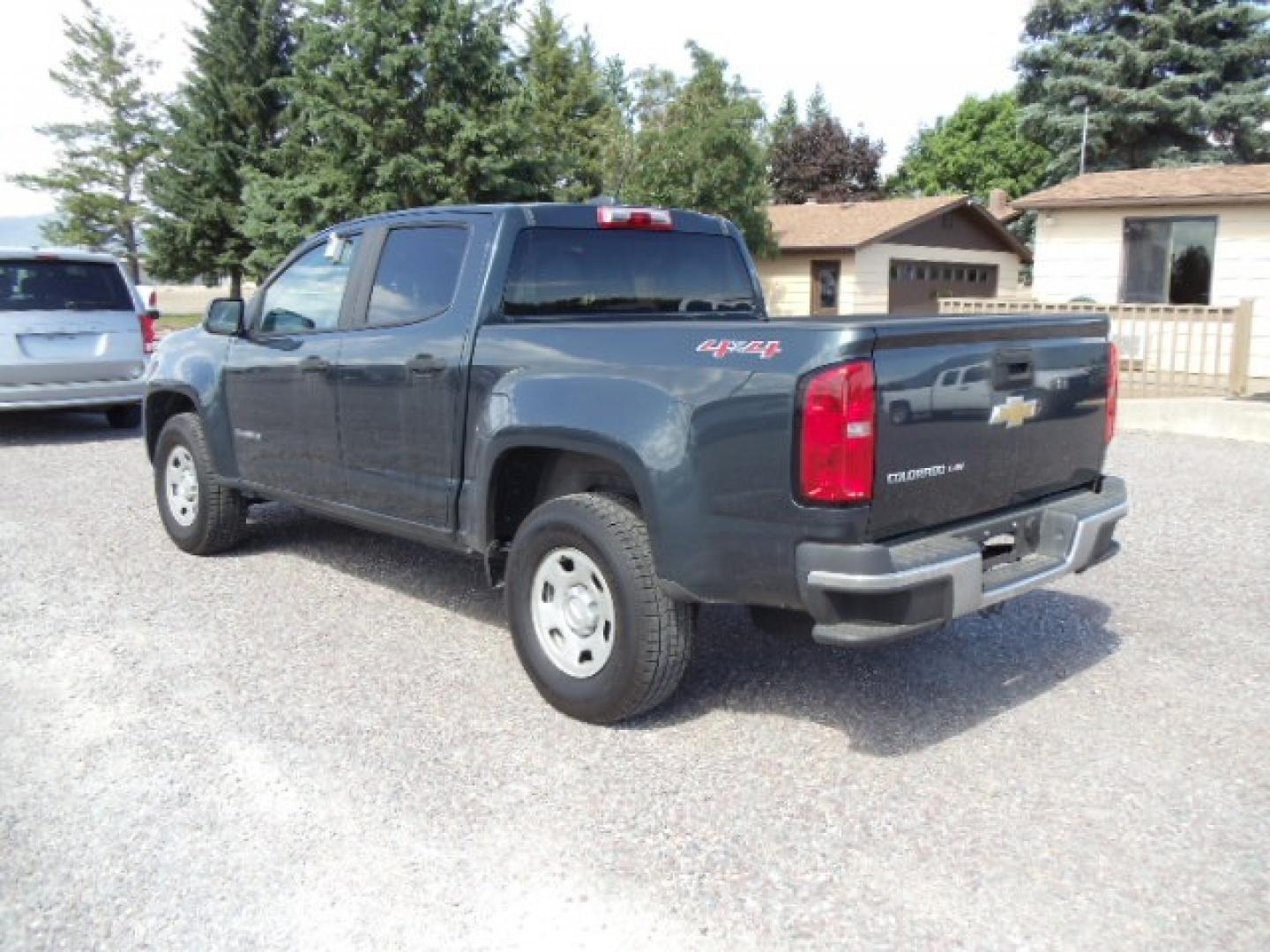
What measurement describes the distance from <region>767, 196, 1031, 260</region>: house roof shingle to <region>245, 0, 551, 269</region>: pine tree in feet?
21.9

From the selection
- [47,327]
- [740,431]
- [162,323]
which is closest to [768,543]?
[740,431]

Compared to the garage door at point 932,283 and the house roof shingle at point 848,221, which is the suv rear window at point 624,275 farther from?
the garage door at point 932,283

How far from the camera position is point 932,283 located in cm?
2802

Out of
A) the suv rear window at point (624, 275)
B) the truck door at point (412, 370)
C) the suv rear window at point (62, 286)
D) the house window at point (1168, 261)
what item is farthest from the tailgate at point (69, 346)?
the house window at point (1168, 261)

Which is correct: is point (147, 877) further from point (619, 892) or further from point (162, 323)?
point (162, 323)

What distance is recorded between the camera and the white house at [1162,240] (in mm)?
15758

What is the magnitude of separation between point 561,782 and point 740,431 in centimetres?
130

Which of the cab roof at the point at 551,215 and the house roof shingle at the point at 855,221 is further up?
the house roof shingle at the point at 855,221

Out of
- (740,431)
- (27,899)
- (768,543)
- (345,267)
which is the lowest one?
(27,899)

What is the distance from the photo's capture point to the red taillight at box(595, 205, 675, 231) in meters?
4.84

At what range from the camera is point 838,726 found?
4.03 m

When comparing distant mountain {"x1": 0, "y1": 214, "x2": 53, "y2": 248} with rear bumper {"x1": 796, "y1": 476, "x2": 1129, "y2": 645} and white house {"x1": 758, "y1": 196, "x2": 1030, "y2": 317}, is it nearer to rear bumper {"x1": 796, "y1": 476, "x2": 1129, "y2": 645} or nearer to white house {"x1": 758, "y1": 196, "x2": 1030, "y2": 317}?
white house {"x1": 758, "y1": 196, "x2": 1030, "y2": 317}

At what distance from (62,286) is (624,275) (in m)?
8.17

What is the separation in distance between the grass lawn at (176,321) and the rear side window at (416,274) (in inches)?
937
